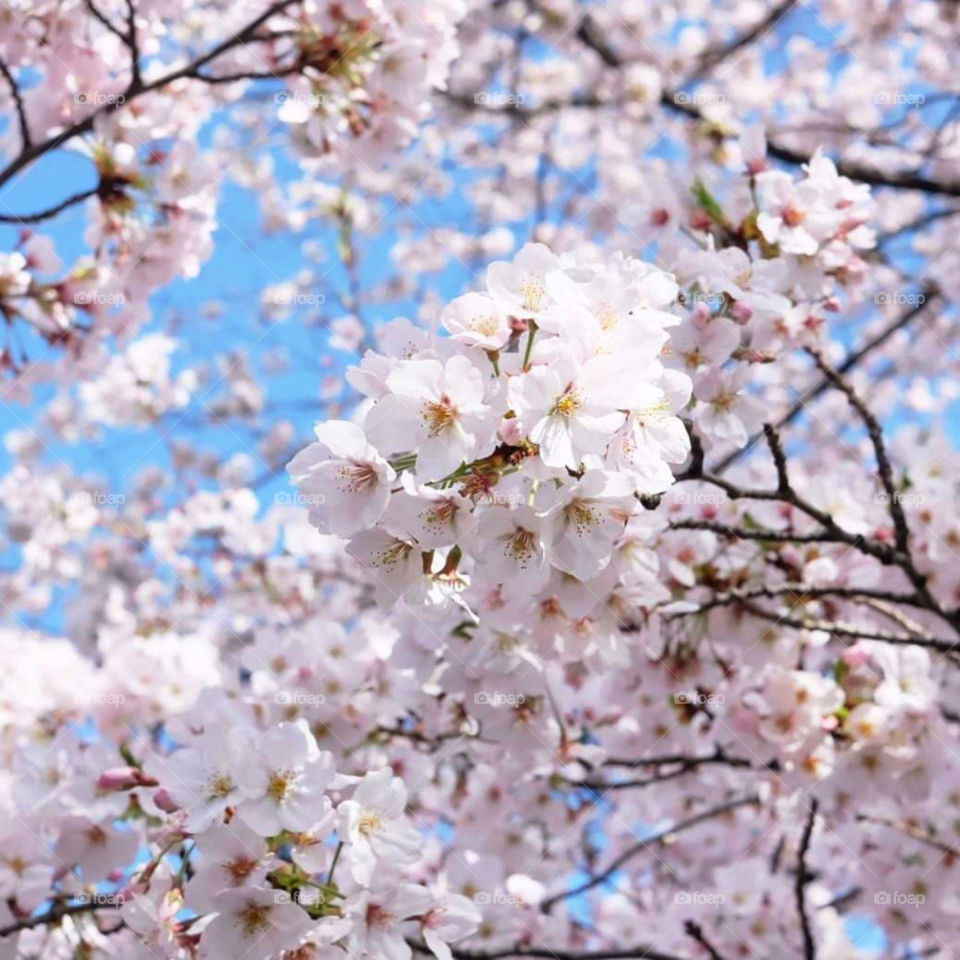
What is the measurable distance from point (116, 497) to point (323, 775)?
315 centimetres

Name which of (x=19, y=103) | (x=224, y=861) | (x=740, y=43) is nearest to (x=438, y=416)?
(x=224, y=861)

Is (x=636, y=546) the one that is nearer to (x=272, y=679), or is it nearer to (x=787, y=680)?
(x=787, y=680)

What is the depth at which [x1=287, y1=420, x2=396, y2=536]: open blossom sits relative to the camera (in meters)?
1.39

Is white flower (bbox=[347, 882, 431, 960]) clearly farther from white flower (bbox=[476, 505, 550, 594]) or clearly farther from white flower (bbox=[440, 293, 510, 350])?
white flower (bbox=[440, 293, 510, 350])

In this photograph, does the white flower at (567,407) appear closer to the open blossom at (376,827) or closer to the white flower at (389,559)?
the white flower at (389,559)

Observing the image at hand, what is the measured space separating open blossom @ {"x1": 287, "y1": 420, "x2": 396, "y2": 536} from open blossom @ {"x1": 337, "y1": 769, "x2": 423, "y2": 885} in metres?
0.43

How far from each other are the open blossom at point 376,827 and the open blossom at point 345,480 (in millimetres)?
425

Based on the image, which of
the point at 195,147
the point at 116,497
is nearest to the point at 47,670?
the point at 116,497

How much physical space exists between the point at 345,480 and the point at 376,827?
22.1 inches

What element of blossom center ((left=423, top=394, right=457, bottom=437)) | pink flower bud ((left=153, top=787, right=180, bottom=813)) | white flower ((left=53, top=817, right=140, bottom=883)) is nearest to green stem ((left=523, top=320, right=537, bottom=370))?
blossom center ((left=423, top=394, right=457, bottom=437))

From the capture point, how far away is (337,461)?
1.41 meters

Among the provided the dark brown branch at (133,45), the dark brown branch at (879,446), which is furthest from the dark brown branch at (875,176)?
the dark brown branch at (133,45)

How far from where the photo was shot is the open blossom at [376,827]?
1.48 meters

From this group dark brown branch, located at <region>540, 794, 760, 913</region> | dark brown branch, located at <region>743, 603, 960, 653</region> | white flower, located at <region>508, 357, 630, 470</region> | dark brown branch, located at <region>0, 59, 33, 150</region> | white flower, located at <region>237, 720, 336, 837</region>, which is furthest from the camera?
dark brown branch, located at <region>540, 794, 760, 913</region>
